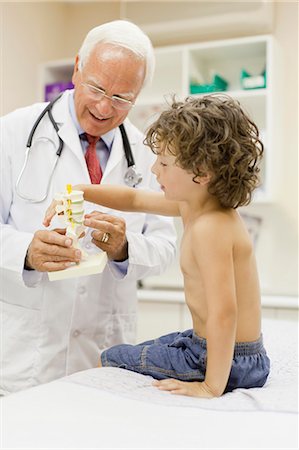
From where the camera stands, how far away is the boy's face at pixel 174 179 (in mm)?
1221

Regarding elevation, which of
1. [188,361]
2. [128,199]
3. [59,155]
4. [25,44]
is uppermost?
[25,44]

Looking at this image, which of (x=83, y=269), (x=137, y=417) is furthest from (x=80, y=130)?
(x=137, y=417)

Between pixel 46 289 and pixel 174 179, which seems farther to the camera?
pixel 46 289

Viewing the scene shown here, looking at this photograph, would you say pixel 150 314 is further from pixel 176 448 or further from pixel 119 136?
pixel 176 448

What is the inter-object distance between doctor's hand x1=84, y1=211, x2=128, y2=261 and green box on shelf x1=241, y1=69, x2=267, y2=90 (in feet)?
6.38

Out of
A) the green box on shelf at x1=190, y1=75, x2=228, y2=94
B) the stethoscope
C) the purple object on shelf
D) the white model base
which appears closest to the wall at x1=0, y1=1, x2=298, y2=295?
the purple object on shelf

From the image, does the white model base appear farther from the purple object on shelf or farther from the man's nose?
the purple object on shelf

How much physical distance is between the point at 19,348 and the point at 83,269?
527 millimetres

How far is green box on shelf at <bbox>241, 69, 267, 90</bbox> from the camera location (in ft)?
10.2

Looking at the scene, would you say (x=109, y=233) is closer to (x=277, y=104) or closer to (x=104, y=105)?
(x=104, y=105)

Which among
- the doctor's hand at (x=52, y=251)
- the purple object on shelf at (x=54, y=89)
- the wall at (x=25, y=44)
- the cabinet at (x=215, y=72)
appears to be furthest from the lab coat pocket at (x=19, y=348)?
the purple object on shelf at (x=54, y=89)

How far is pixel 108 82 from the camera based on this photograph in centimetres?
153

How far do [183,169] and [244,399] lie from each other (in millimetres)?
497

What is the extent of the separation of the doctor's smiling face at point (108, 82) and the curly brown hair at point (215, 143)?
0.35 m
